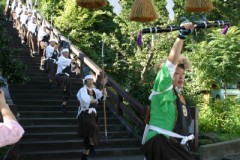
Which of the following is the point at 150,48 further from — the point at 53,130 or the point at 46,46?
the point at 53,130

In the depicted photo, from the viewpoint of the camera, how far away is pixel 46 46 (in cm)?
1423

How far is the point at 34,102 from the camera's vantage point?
429 inches

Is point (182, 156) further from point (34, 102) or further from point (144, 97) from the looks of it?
point (34, 102)

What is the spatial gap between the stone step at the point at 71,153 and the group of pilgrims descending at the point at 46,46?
80.9 inches

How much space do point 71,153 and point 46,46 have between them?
629 centimetres

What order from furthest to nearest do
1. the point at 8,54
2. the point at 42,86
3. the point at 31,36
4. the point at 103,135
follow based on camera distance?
the point at 31,36
the point at 42,86
the point at 103,135
the point at 8,54

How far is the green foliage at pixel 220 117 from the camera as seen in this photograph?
37.1ft

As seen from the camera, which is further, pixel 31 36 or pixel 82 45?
pixel 82 45

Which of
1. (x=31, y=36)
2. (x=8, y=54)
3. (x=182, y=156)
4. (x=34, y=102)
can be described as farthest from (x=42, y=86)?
(x=182, y=156)

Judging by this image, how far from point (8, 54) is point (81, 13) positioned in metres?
13.6

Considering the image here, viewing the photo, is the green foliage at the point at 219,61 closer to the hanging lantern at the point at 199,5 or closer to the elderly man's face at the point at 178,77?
the hanging lantern at the point at 199,5

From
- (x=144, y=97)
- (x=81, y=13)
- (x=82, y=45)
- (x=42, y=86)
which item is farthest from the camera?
(x=81, y=13)

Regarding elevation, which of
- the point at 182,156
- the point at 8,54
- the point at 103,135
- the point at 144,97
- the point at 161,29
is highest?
the point at 161,29

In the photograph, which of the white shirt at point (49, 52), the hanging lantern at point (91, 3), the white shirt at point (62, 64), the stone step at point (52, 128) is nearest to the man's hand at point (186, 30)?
the hanging lantern at point (91, 3)
